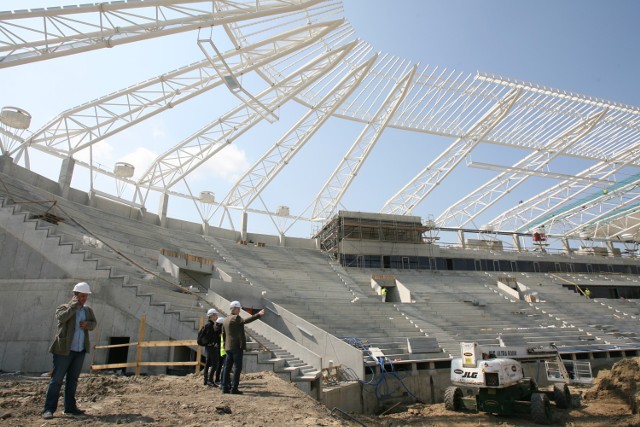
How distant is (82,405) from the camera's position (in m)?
5.94

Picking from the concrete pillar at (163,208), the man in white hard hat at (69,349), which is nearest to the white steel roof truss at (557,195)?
the concrete pillar at (163,208)

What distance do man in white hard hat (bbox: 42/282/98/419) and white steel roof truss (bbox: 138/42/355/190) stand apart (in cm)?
Answer: 2012

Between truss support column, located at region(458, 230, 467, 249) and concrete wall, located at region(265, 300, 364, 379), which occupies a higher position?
truss support column, located at region(458, 230, 467, 249)

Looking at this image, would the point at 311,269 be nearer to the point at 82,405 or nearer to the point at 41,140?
the point at 41,140

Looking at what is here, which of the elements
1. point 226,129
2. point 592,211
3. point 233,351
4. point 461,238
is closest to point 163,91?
point 226,129

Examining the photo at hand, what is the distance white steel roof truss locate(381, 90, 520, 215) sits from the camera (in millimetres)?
28180

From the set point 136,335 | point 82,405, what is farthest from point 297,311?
point 82,405

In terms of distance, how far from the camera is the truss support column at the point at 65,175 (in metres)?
24.3

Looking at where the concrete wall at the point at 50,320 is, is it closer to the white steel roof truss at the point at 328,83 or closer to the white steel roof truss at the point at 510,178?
the white steel roof truss at the point at 328,83

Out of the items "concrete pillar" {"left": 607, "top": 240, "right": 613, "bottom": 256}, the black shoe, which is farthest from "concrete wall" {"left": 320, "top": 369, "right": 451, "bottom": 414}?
"concrete pillar" {"left": 607, "top": 240, "right": 613, "bottom": 256}

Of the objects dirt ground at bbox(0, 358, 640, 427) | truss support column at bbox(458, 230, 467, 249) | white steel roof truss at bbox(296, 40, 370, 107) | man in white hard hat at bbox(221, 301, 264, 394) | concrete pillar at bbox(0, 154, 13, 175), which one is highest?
white steel roof truss at bbox(296, 40, 370, 107)

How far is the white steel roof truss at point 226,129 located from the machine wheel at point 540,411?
19.2 meters

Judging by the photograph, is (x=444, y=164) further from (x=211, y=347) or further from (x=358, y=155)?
(x=211, y=347)

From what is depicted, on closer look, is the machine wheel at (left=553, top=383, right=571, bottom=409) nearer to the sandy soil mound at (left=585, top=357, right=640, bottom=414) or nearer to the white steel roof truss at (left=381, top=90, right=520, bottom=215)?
the sandy soil mound at (left=585, top=357, right=640, bottom=414)
